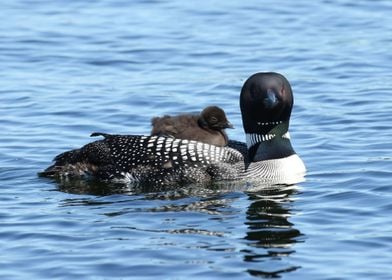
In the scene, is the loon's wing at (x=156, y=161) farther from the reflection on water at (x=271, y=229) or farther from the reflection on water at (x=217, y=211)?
the reflection on water at (x=271, y=229)

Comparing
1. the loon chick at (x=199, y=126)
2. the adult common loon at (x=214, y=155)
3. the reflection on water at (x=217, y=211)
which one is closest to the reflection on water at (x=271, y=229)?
the reflection on water at (x=217, y=211)

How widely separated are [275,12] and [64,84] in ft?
13.6

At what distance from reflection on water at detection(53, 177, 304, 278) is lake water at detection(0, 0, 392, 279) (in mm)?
17

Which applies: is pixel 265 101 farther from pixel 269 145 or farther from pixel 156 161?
pixel 156 161

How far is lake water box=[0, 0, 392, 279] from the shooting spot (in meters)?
8.13

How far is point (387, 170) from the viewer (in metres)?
10.3

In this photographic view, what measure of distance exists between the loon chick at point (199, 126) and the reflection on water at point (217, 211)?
0.66 metres

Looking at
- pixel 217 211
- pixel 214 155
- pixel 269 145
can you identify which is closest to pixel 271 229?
pixel 217 211

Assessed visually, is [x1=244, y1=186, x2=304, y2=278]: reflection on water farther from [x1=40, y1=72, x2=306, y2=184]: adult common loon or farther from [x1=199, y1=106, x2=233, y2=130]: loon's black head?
[x1=199, y1=106, x2=233, y2=130]: loon's black head

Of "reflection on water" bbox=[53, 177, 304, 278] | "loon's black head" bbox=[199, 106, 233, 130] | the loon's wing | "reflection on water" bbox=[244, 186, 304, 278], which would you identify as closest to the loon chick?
"loon's black head" bbox=[199, 106, 233, 130]

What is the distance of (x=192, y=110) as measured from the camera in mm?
12523

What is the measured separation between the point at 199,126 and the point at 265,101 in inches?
34.6

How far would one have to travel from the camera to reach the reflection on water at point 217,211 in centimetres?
818

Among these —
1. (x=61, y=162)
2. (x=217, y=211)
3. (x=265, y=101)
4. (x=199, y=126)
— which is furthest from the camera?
(x=199, y=126)
